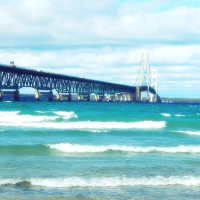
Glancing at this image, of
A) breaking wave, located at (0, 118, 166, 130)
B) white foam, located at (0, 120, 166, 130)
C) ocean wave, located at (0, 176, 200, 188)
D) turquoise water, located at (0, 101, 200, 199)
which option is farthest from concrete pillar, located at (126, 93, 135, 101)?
ocean wave, located at (0, 176, 200, 188)

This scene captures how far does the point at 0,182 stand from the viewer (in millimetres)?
13484

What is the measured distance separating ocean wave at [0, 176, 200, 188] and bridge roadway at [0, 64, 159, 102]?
81305 mm

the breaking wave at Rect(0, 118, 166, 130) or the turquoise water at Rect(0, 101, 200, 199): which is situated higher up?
the breaking wave at Rect(0, 118, 166, 130)

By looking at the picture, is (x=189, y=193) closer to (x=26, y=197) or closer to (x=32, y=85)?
(x=26, y=197)

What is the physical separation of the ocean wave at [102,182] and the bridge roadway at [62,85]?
267 feet

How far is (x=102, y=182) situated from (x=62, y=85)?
4396 inches

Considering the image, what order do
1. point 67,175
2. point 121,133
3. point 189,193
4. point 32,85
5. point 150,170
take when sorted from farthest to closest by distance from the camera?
point 32,85 < point 121,133 < point 150,170 < point 67,175 < point 189,193

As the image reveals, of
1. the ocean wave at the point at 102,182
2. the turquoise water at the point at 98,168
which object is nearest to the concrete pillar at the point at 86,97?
the turquoise water at the point at 98,168

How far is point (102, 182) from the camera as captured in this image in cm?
1384

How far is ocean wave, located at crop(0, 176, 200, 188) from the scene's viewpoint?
Result: 13484mm

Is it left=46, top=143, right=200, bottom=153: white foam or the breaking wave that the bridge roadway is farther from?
left=46, top=143, right=200, bottom=153: white foam

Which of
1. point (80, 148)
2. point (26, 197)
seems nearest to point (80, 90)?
point (80, 148)

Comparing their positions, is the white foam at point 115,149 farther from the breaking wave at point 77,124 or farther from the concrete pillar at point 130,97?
the concrete pillar at point 130,97

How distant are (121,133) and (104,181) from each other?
15359 millimetres
